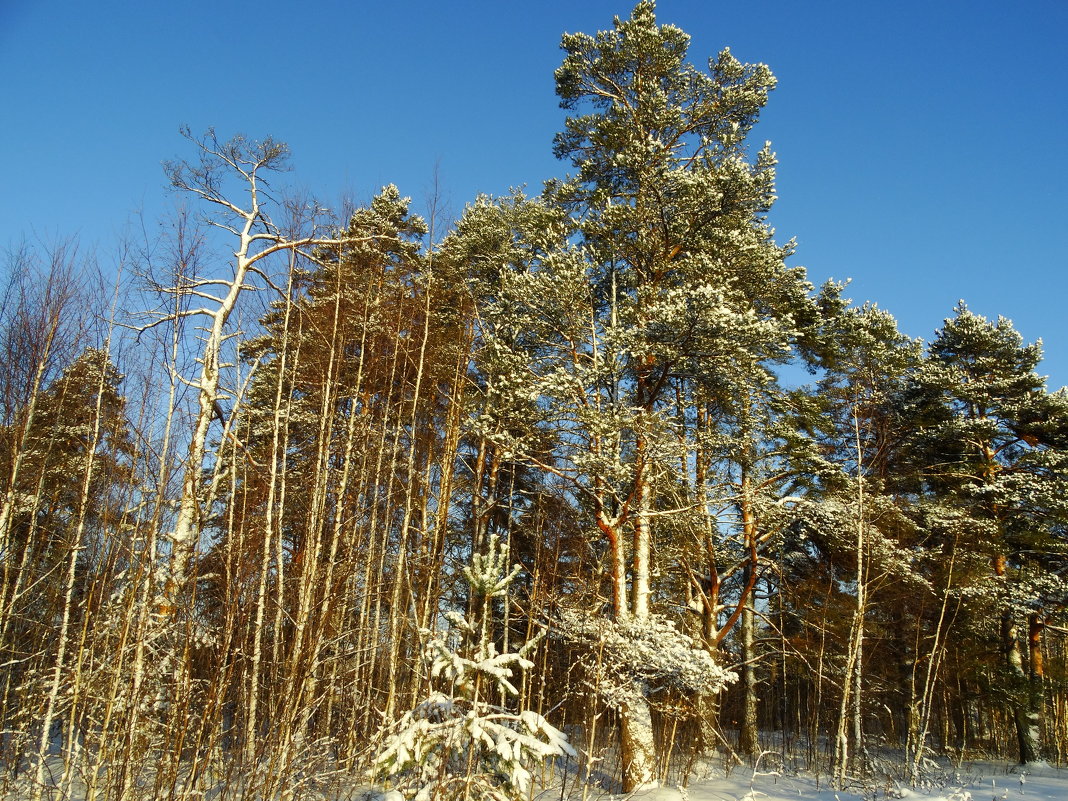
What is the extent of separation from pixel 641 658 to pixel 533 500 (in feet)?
21.0

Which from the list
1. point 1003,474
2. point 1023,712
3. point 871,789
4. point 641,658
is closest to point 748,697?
point 871,789

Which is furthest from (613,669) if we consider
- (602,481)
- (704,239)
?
(704,239)

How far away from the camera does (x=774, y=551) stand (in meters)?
14.6

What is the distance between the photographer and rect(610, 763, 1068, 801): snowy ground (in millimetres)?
8672

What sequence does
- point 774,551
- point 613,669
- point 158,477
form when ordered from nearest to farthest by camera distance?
point 158,477
point 613,669
point 774,551

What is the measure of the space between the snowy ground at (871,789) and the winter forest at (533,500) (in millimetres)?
464

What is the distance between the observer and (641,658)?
9016 millimetres

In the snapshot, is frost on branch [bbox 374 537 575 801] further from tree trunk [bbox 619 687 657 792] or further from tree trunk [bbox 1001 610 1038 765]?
tree trunk [bbox 1001 610 1038 765]

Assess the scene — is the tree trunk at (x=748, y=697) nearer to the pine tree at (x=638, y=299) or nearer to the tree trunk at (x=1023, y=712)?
the pine tree at (x=638, y=299)

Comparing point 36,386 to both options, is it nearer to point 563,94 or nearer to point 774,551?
point 563,94

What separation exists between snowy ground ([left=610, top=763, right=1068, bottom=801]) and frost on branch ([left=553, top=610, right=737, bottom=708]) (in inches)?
51.3

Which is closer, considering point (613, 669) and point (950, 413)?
point (613, 669)

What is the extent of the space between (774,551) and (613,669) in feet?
23.0

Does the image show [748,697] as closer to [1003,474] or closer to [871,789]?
[871,789]
